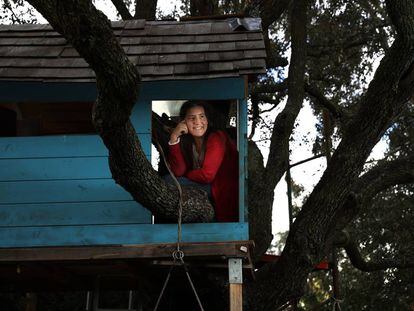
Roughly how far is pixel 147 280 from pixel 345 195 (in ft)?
9.35

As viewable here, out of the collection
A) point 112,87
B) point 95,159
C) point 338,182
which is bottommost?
point 112,87

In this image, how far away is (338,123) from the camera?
15.3 metres

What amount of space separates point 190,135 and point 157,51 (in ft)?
3.33

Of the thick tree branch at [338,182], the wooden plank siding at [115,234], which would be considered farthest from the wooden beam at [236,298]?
the thick tree branch at [338,182]

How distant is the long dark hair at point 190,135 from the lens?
24.4ft

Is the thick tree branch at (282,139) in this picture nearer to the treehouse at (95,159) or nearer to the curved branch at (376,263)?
the curved branch at (376,263)

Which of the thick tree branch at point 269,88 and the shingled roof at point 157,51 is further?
the thick tree branch at point 269,88

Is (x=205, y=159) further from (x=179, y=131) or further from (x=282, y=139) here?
(x=282, y=139)

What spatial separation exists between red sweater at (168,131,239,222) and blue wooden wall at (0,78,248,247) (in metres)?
0.28

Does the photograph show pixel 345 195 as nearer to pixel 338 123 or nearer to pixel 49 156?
pixel 49 156

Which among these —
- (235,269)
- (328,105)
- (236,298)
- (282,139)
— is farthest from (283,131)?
(236,298)

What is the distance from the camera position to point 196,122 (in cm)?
748

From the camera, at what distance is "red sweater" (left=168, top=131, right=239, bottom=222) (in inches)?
289

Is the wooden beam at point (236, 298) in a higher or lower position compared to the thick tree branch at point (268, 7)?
lower
